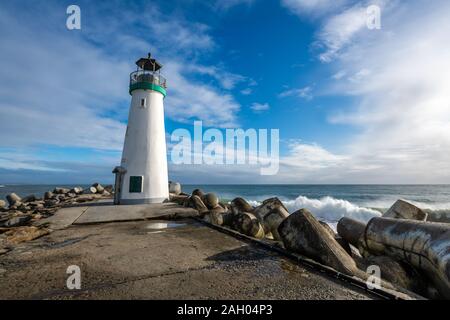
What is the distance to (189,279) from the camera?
12.0ft

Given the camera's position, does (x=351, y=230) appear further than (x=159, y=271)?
Yes

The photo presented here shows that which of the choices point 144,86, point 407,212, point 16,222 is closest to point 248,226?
point 407,212

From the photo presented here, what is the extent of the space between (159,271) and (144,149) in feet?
35.1

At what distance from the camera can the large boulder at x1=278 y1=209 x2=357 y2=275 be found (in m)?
4.16

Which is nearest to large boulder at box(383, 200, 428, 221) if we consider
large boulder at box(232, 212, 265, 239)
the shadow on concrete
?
large boulder at box(232, 212, 265, 239)

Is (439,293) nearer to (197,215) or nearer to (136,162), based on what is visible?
(197,215)

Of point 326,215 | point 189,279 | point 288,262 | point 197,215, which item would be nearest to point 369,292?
point 288,262

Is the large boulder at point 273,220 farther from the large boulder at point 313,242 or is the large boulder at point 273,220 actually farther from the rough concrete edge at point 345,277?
the large boulder at point 313,242

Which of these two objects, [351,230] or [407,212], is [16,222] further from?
[407,212]

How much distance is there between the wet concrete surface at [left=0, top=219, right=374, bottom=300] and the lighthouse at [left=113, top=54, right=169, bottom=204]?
711cm

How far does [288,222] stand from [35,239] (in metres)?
6.72

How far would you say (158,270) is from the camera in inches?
159

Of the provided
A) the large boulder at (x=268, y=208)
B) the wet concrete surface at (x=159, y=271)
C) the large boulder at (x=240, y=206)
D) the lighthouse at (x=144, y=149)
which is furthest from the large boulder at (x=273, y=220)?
the lighthouse at (x=144, y=149)

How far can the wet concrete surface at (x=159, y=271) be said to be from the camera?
10.5 ft
